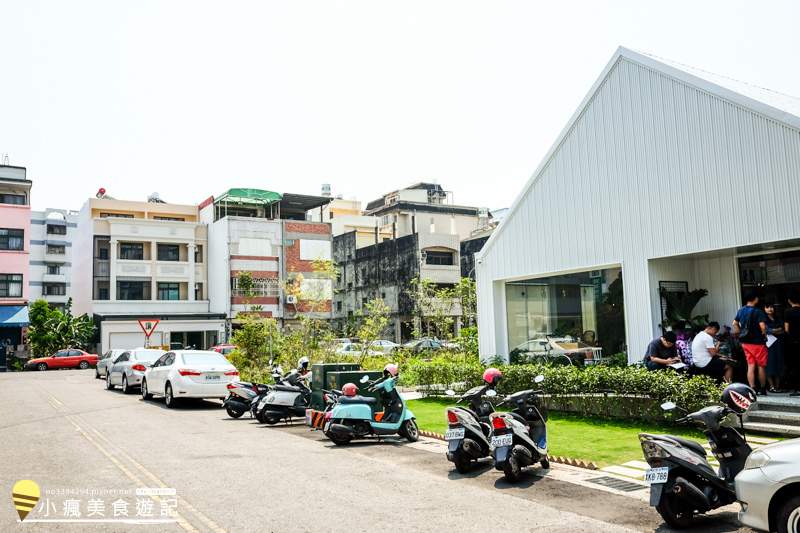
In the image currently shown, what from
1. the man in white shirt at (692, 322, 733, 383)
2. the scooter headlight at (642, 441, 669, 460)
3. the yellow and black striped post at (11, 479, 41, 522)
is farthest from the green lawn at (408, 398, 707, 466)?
the yellow and black striped post at (11, 479, 41, 522)

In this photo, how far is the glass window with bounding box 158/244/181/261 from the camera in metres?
48.8

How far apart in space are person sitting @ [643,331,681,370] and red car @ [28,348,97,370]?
39.4 meters

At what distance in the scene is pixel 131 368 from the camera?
786 inches

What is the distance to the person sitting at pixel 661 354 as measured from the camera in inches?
439

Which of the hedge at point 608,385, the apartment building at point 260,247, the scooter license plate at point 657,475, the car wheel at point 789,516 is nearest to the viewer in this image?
the car wheel at point 789,516

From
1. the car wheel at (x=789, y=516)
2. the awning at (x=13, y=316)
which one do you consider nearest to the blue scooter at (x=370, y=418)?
the car wheel at (x=789, y=516)

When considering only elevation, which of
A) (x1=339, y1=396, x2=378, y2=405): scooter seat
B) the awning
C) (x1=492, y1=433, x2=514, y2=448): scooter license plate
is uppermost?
the awning

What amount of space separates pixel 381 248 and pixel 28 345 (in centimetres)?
2704

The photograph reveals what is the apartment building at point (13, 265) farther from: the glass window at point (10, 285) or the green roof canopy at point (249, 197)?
the green roof canopy at point (249, 197)

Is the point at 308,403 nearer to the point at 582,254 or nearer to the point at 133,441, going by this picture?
the point at 133,441

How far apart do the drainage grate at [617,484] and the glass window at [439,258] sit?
39.5 metres

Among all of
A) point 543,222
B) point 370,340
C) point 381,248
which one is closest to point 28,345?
point 381,248

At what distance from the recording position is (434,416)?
13.4 metres

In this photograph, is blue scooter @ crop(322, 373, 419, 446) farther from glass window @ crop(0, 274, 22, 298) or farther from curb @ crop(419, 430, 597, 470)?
glass window @ crop(0, 274, 22, 298)
